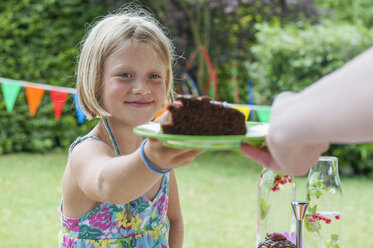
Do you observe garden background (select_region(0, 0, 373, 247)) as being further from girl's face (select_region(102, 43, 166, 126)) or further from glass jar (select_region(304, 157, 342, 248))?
girl's face (select_region(102, 43, 166, 126))

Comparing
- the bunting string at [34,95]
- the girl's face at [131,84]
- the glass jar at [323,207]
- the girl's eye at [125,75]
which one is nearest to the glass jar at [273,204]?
the glass jar at [323,207]

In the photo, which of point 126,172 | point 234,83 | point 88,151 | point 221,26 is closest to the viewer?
point 126,172

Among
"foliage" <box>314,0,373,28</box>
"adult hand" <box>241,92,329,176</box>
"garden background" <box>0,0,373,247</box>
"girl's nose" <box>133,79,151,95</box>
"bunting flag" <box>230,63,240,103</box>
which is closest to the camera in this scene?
"adult hand" <box>241,92,329,176</box>

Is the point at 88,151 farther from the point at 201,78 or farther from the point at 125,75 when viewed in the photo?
the point at 201,78

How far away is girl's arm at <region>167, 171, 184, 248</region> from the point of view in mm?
2180

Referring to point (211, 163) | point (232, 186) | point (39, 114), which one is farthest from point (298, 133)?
point (39, 114)

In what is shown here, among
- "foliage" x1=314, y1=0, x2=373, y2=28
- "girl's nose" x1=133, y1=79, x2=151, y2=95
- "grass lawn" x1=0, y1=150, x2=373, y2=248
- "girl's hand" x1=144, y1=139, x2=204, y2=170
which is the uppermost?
"foliage" x1=314, y1=0, x2=373, y2=28

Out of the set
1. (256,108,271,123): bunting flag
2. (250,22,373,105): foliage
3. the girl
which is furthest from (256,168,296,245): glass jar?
(250,22,373,105): foliage

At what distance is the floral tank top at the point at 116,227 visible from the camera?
1.84 metres

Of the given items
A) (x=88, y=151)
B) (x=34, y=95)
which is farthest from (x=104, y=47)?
(x=34, y=95)

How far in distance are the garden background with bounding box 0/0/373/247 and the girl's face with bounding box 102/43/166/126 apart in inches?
140

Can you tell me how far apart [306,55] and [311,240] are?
20.2 feet

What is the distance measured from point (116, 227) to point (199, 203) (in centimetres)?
475

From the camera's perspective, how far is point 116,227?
1864 mm
